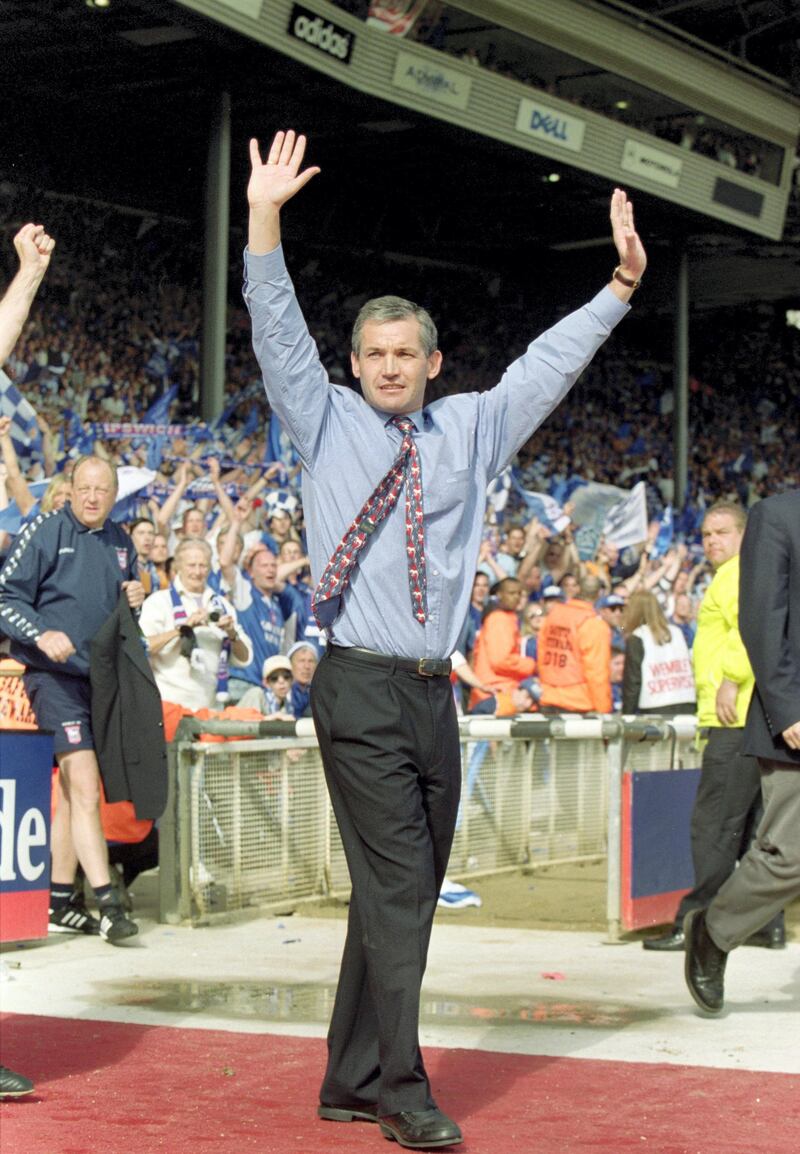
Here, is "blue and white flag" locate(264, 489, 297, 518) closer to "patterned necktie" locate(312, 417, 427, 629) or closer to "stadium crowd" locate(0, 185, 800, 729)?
"stadium crowd" locate(0, 185, 800, 729)

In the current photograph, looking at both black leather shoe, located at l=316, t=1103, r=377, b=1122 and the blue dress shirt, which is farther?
black leather shoe, located at l=316, t=1103, r=377, b=1122

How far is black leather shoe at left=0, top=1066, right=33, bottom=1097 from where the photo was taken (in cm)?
457

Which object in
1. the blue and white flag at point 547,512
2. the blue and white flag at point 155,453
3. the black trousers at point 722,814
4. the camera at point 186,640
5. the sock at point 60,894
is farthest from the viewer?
the blue and white flag at point 547,512

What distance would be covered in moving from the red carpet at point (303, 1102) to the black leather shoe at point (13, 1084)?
0.04 meters

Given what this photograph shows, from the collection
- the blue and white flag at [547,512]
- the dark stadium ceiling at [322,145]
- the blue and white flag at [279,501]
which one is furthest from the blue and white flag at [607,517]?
the blue and white flag at [279,501]

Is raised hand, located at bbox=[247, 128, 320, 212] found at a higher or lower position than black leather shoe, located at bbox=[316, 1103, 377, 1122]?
higher

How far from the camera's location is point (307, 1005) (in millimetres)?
6258

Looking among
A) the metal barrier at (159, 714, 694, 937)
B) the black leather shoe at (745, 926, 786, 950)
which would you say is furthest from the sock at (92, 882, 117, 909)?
the black leather shoe at (745, 926, 786, 950)

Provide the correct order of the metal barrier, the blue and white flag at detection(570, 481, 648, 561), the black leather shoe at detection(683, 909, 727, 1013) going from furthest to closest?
the blue and white flag at detection(570, 481, 648, 561) < the metal barrier < the black leather shoe at detection(683, 909, 727, 1013)

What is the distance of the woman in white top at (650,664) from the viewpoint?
39.1 feet

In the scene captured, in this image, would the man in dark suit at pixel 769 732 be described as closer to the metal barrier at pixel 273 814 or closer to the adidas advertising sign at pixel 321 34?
the metal barrier at pixel 273 814

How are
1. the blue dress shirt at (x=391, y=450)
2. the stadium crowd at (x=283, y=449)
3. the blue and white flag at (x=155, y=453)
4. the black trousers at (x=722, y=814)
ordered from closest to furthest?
the blue dress shirt at (x=391, y=450) < the black trousers at (x=722, y=814) < the stadium crowd at (x=283, y=449) < the blue and white flag at (x=155, y=453)

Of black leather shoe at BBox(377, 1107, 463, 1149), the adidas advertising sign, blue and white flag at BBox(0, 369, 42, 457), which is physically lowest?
black leather shoe at BBox(377, 1107, 463, 1149)

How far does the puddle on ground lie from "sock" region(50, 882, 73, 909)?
5.01 ft
